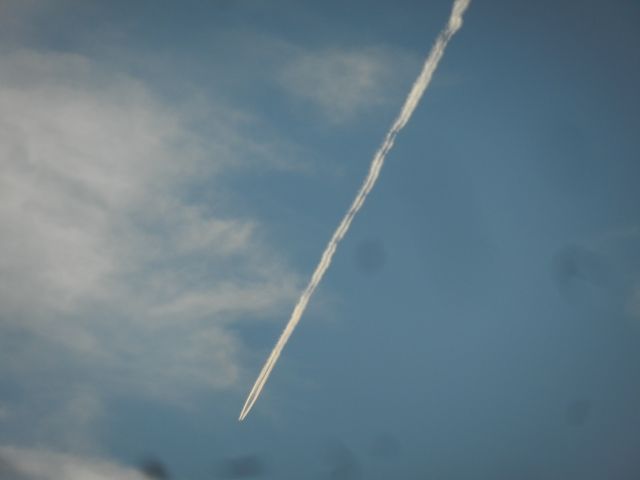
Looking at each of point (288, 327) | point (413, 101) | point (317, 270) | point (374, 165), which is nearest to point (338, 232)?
point (317, 270)

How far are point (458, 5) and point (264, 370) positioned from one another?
33960 mm

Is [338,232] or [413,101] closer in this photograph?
[413,101]

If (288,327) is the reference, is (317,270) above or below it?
above

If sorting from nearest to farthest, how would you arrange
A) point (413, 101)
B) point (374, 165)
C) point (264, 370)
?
point (413, 101) < point (374, 165) < point (264, 370)

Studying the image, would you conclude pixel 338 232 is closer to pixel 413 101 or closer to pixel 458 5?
pixel 413 101

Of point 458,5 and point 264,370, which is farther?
point 264,370

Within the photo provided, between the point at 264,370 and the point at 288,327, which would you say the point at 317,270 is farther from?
the point at 264,370

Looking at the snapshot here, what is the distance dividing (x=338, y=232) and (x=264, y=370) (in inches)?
590

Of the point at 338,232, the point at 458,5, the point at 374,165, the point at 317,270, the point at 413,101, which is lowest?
the point at 317,270

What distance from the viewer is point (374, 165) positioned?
38156mm

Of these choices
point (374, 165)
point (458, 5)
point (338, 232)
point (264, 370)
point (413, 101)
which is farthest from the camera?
point (264, 370)

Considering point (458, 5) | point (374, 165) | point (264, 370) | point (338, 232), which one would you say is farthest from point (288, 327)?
point (458, 5)

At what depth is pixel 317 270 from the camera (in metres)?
41.5

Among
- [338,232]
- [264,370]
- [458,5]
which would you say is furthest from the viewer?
[264,370]
